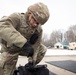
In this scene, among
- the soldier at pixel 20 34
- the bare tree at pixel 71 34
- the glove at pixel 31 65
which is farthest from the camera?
the bare tree at pixel 71 34

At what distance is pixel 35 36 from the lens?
1.64 metres

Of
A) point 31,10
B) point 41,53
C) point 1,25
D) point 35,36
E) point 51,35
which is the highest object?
point 31,10

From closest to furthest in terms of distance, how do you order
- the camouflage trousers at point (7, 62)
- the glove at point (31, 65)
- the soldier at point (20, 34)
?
the soldier at point (20, 34) < the camouflage trousers at point (7, 62) < the glove at point (31, 65)

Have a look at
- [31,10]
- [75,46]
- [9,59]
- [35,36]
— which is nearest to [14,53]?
[9,59]

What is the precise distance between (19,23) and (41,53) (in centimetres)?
42

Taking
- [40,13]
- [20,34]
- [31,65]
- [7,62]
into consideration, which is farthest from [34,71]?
[40,13]

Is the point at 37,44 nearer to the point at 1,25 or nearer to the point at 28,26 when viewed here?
the point at 28,26

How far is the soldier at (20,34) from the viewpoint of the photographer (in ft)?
4.50

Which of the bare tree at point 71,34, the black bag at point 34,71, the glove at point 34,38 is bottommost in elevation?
the bare tree at point 71,34

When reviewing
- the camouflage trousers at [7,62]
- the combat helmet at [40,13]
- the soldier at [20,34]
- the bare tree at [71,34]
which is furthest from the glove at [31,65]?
the bare tree at [71,34]

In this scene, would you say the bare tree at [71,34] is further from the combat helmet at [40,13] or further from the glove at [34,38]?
the combat helmet at [40,13]

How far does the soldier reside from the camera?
137cm

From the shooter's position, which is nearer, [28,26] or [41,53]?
[28,26]

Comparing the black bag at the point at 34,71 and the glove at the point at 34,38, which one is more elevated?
the glove at the point at 34,38
